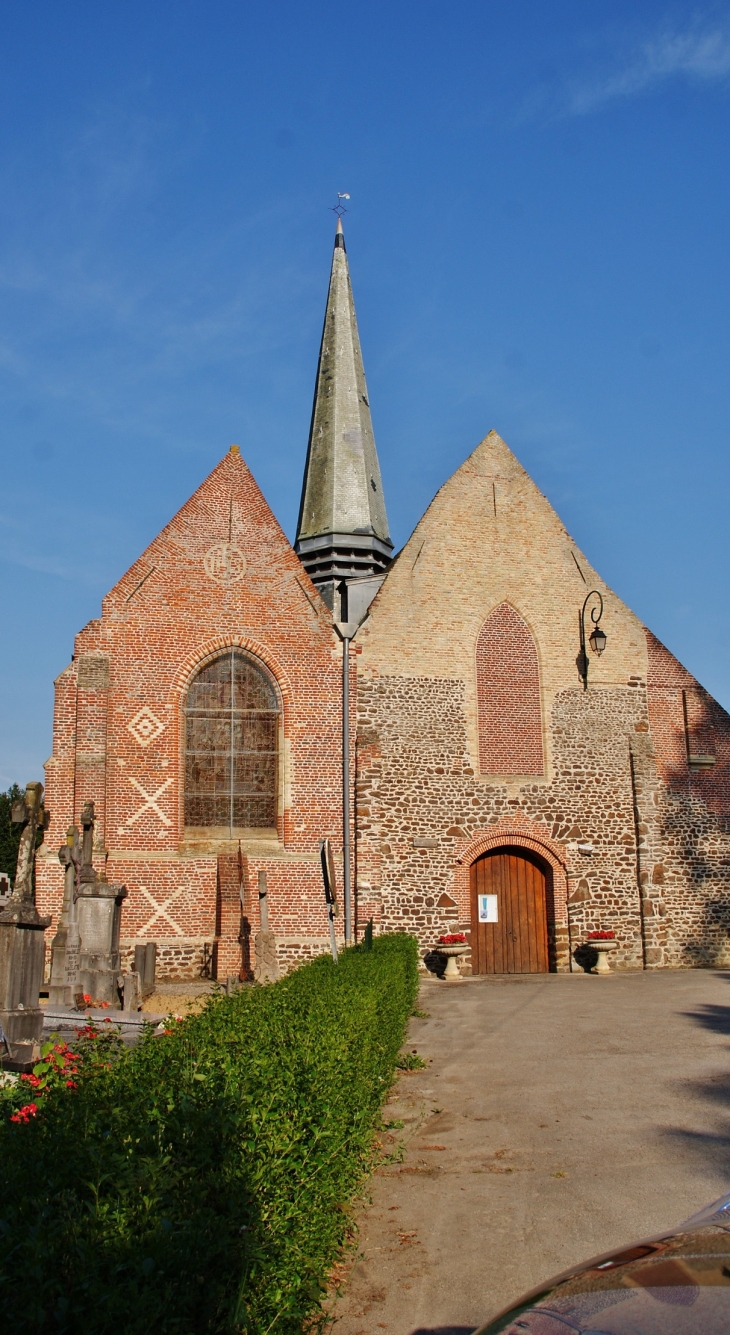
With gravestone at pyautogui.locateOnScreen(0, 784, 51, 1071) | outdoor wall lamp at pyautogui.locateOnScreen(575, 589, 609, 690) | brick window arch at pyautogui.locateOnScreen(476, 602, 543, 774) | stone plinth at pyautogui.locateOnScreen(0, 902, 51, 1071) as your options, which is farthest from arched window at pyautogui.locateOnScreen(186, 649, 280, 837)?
stone plinth at pyautogui.locateOnScreen(0, 902, 51, 1071)

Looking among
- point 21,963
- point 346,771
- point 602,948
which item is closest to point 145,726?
point 346,771

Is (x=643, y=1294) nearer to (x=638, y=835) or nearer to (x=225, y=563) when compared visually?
(x=225, y=563)

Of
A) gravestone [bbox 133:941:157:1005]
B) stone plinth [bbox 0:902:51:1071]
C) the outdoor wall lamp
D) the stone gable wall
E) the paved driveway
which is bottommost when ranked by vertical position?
the paved driveway

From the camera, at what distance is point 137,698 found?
17.5 metres

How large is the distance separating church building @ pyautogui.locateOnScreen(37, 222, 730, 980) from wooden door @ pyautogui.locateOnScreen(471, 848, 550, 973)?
40 mm

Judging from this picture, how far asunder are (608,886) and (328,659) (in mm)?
6461

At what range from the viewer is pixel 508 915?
18625mm

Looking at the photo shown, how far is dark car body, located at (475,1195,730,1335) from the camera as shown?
2137 mm

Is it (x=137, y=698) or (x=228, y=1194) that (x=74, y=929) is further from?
(x=228, y=1194)

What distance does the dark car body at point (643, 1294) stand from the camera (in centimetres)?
214

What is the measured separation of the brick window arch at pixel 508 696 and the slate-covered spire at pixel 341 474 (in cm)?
415

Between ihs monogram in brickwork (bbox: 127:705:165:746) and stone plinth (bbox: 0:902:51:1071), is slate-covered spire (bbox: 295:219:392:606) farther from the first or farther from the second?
stone plinth (bbox: 0:902:51:1071)

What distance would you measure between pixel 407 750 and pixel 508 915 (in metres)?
3.47

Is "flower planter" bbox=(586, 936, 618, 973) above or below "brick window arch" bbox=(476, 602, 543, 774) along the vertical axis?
below
